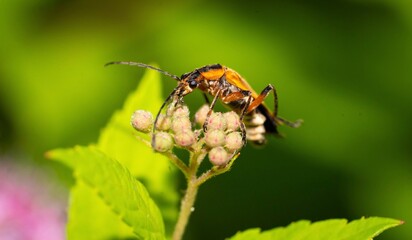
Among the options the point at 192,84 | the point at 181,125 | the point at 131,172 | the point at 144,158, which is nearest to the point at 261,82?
the point at 144,158

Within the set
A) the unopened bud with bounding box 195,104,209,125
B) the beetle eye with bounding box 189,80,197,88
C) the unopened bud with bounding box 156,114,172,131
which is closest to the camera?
the unopened bud with bounding box 156,114,172,131

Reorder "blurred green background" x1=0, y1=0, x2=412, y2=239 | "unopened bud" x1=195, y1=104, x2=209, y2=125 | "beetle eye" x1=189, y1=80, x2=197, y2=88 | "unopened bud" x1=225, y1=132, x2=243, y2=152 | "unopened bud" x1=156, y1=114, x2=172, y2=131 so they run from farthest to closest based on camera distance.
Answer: "blurred green background" x1=0, y1=0, x2=412, y2=239 → "unopened bud" x1=195, y1=104, x2=209, y2=125 → "beetle eye" x1=189, y1=80, x2=197, y2=88 → "unopened bud" x1=156, y1=114, x2=172, y2=131 → "unopened bud" x1=225, y1=132, x2=243, y2=152

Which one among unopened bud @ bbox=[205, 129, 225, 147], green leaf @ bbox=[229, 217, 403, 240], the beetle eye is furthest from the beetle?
green leaf @ bbox=[229, 217, 403, 240]

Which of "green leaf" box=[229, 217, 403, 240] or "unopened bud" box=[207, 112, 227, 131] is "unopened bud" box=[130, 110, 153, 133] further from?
"green leaf" box=[229, 217, 403, 240]

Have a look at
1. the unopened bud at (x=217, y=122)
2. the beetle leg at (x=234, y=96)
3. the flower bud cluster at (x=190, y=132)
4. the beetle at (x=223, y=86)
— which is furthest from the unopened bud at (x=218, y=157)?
the beetle leg at (x=234, y=96)

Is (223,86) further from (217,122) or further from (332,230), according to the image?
(332,230)

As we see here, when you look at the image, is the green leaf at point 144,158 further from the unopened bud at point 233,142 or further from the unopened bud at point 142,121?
the unopened bud at point 233,142

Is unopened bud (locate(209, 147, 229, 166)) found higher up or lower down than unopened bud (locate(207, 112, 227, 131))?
lower down
